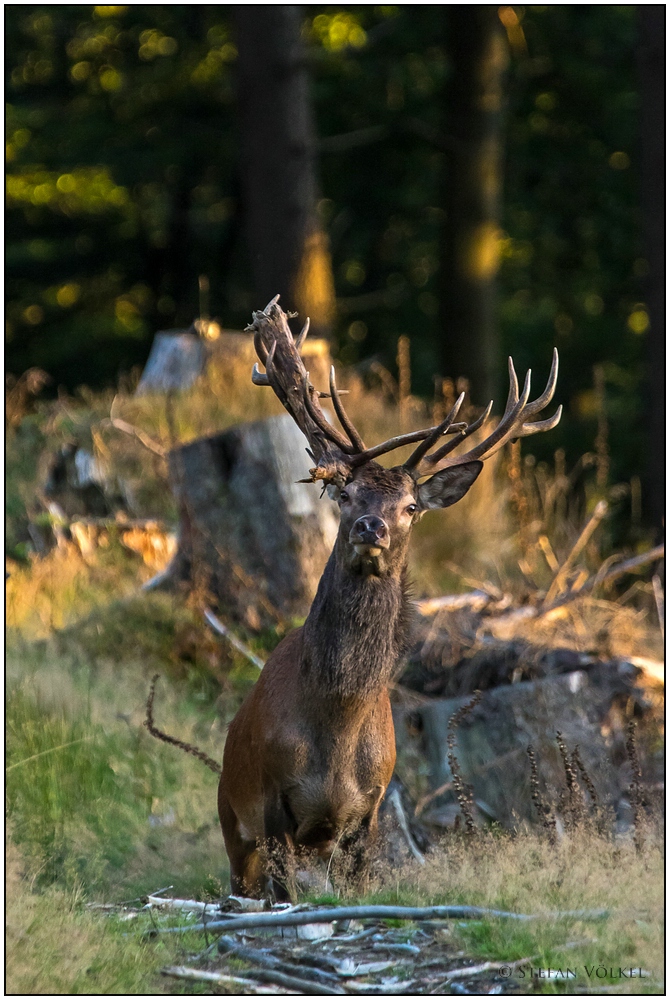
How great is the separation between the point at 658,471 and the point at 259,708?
669 centimetres

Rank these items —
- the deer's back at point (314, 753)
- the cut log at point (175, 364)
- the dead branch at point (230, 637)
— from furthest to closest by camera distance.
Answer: the cut log at point (175, 364), the dead branch at point (230, 637), the deer's back at point (314, 753)

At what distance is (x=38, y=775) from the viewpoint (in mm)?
6555

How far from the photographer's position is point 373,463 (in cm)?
555

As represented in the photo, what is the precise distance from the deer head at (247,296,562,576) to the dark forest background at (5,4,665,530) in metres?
11.5

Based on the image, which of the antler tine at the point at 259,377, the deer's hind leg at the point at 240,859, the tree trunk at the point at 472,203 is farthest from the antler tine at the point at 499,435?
the tree trunk at the point at 472,203

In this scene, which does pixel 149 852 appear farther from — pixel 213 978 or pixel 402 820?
pixel 213 978

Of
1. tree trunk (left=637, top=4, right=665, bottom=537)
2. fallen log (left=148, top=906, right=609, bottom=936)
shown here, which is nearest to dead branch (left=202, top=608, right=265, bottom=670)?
fallen log (left=148, top=906, right=609, bottom=936)

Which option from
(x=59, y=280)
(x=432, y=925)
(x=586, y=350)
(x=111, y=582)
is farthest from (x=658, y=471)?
(x=59, y=280)

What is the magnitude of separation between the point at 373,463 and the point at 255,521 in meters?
3.13

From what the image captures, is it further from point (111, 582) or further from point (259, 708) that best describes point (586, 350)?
point (259, 708)

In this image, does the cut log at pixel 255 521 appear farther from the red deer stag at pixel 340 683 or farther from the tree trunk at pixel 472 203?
the tree trunk at pixel 472 203

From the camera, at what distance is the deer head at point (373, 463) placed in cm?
528

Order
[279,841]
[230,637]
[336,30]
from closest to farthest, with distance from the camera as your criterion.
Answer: [279,841], [230,637], [336,30]

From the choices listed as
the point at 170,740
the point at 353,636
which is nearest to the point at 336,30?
the point at 170,740
